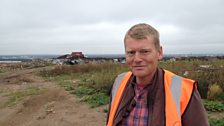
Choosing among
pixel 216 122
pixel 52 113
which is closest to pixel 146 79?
pixel 216 122

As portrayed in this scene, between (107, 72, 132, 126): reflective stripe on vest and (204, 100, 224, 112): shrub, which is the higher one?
(107, 72, 132, 126): reflective stripe on vest

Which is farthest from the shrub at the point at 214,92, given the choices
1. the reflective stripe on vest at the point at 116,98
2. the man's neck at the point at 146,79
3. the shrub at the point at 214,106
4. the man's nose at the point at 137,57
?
the man's nose at the point at 137,57

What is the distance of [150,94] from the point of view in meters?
2.18

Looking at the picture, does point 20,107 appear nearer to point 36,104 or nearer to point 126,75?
point 36,104

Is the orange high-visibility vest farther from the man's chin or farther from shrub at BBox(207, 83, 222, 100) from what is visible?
shrub at BBox(207, 83, 222, 100)

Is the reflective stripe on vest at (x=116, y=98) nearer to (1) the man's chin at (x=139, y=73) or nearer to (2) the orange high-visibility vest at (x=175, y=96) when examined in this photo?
(1) the man's chin at (x=139, y=73)

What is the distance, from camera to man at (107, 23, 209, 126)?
Answer: 1969 millimetres

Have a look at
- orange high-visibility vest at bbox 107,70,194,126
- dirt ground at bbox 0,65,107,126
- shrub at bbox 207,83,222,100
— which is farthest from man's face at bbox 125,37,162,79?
shrub at bbox 207,83,222,100

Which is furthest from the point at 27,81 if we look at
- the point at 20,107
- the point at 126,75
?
the point at 126,75

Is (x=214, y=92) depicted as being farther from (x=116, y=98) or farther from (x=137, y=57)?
(x=137, y=57)

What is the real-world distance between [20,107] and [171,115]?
8735 mm

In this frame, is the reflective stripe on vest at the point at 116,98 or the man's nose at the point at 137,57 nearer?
the man's nose at the point at 137,57

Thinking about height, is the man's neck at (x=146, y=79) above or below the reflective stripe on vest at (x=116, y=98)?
above

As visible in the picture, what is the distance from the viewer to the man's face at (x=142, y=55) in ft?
7.03
